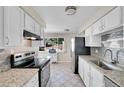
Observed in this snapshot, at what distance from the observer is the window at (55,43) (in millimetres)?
8715

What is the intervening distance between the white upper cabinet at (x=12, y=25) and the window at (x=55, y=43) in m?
6.66

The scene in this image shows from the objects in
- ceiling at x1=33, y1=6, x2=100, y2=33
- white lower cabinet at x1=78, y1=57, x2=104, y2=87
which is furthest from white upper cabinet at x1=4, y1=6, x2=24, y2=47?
white lower cabinet at x1=78, y1=57, x2=104, y2=87

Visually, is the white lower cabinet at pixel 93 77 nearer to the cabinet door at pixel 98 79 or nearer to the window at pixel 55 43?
the cabinet door at pixel 98 79

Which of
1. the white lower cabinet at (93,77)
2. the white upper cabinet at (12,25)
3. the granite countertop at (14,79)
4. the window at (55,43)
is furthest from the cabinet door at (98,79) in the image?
the window at (55,43)

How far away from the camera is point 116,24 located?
1.85 metres

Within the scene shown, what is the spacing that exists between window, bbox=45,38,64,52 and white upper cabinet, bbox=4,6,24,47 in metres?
6.66

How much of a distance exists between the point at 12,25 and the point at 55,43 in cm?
708

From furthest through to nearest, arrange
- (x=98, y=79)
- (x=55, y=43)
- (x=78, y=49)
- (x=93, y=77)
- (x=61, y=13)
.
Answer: (x=55, y=43)
(x=78, y=49)
(x=61, y=13)
(x=93, y=77)
(x=98, y=79)

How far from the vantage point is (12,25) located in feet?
5.48

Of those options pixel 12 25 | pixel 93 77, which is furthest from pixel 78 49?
pixel 12 25

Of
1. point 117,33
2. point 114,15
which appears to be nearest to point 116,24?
point 114,15

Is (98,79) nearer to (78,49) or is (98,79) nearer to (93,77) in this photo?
(93,77)

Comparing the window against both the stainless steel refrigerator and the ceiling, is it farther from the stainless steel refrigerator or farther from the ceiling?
the ceiling
